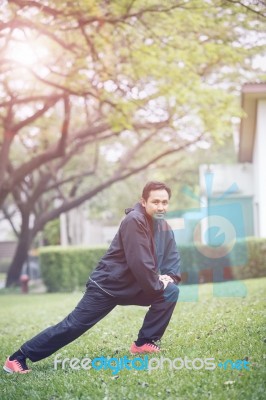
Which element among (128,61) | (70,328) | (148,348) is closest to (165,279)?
(148,348)

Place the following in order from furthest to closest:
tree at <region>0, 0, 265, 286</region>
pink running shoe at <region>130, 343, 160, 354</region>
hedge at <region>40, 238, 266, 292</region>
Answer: hedge at <region>40, 238, 266, 292</region>
tree at <region>0, 0, 265, 286</region>
pink running shoe at <region>130, 343, 160, 354</region>

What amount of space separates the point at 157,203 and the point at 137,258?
597 millimetres

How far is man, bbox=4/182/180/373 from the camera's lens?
5.79m

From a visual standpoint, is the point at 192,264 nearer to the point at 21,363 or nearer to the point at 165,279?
the point at 165,279

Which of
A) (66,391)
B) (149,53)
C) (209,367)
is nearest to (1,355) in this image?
(66,391)

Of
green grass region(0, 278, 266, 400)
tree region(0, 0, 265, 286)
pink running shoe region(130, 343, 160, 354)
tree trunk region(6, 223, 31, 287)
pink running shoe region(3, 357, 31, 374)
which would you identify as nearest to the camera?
green grass region(0, 278, 266, 400)

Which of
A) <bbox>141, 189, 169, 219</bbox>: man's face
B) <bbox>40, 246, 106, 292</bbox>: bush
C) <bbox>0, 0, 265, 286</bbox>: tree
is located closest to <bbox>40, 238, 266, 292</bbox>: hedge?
<bbox>40, 246, 106, 292</bbox>: bush

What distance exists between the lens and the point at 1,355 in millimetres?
7551

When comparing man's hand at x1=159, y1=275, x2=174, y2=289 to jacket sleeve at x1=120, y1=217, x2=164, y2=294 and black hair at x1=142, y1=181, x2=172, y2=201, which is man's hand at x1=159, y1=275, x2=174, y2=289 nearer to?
jacket sleeve at x1=120, y1=217, x2=164, y2=294

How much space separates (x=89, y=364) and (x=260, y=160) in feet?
39.3

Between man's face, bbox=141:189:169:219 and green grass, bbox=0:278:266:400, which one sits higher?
man's face, bbox=141:189:169:219

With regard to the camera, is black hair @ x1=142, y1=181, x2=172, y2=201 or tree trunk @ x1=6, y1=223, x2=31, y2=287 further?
tree trunk @ x1=6, y1=223, x2=31, y2=287

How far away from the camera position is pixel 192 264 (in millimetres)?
20234

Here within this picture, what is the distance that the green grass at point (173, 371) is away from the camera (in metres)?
4.98
